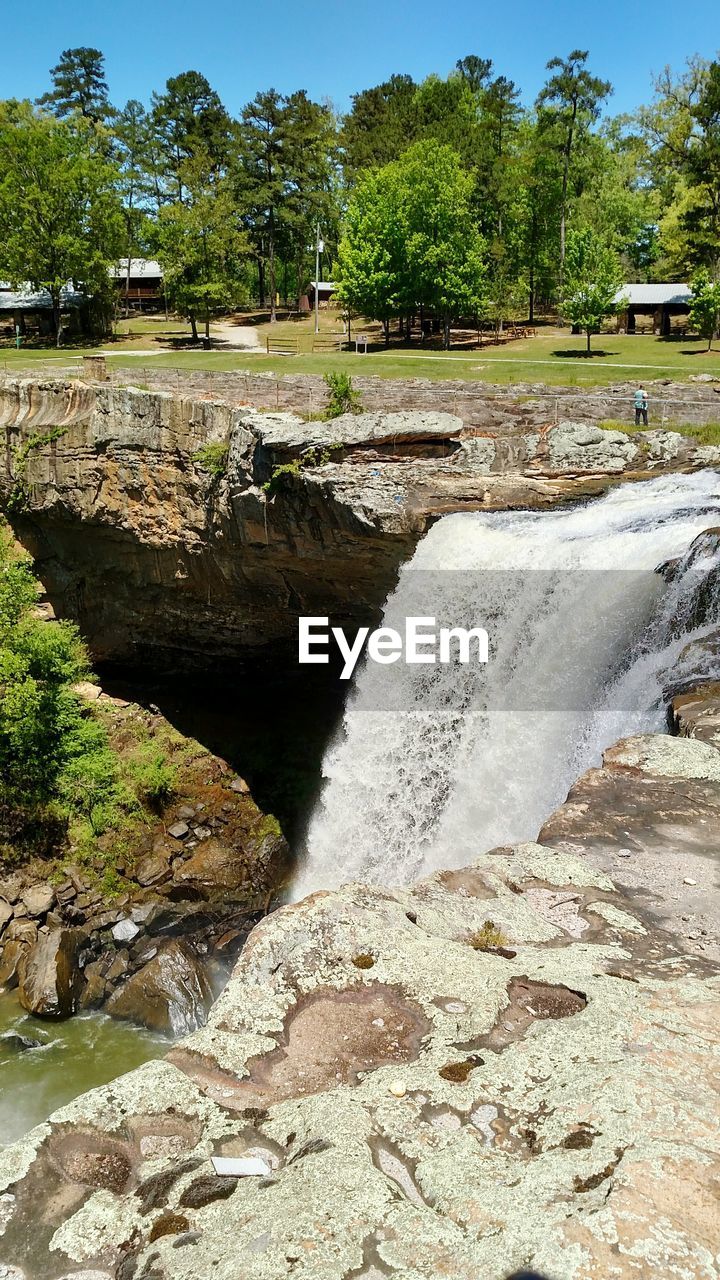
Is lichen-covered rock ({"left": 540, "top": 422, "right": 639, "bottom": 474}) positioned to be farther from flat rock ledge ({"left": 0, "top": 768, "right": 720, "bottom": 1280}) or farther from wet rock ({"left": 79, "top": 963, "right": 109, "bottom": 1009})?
flat rock ledge ({"left": 0, "top": 768, "right": 720, "bottom": 1280})

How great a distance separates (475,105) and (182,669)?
53118 millimetres

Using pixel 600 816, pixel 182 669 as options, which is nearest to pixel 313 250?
pixel 182 669

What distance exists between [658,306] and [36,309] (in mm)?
41571

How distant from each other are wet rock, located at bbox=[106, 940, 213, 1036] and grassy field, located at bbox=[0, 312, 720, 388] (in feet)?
65.1

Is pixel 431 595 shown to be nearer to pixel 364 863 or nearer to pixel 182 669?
pixel 364 863

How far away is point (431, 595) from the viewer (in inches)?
798

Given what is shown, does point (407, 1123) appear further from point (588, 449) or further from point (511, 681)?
point (588, 449)

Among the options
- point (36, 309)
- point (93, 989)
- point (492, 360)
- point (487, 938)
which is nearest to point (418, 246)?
point (492, 360)

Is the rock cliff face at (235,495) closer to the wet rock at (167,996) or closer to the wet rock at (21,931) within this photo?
the wet rock at (167,996)

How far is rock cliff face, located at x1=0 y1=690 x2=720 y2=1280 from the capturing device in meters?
4.16

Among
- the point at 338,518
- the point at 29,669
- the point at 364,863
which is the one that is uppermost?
the point at 338,518

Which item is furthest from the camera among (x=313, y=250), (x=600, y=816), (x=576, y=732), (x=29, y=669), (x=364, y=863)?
(x=313, y=250)

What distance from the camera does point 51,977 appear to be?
17656 millimetres

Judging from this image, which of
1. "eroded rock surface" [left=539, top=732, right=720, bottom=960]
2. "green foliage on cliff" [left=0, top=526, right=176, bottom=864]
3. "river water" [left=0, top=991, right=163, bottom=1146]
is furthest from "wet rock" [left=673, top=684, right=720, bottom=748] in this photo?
"green foliage on cliff" [left=0, top=526, right=176, bottom=864]
